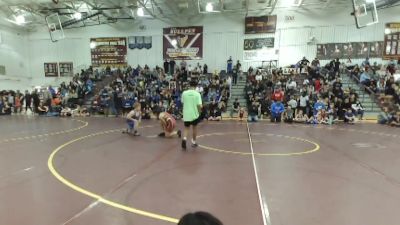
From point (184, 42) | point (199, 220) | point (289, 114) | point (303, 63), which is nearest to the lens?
point (199, 220)

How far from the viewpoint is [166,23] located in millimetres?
23859

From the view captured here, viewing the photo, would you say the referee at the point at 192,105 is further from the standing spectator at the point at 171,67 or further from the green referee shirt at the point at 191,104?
the standing spectator at the point at 171,67

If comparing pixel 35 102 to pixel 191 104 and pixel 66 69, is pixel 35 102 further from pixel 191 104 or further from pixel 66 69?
pixel 191 104

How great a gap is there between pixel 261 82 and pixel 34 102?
48.4ft

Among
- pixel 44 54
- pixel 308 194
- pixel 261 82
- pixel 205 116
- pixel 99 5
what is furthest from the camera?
pixel 44 54

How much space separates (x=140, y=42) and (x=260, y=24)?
32.2 ft

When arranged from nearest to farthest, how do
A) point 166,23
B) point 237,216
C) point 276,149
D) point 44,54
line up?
1. point 237,216
2. point 276,149
3. point 166,23
4. point 44,54

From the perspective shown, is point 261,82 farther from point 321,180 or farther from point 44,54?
point 44,54

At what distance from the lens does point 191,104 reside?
7.43 m

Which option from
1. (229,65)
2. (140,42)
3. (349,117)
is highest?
(140,42)

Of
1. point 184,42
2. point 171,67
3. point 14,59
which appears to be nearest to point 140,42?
point 171,67

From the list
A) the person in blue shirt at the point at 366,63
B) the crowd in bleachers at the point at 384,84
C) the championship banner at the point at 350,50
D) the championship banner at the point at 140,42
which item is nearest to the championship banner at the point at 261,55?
the championship banner at the point at 350,50

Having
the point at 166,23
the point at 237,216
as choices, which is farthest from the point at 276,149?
the point at 166,23

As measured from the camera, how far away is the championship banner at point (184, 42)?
77.2 feet
